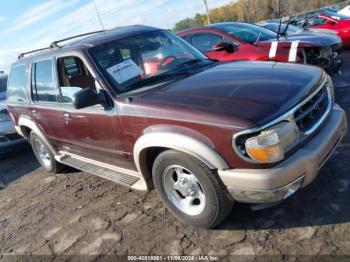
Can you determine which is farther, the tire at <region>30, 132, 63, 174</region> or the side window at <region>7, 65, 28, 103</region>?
the tire at <region>30, 132, 63, 174</region>

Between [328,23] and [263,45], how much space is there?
18.4ft

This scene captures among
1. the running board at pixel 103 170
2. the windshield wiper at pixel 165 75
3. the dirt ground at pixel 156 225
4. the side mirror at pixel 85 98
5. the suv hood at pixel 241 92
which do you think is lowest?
the dirt ground at pixel 156 225

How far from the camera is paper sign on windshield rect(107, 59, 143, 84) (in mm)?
3733

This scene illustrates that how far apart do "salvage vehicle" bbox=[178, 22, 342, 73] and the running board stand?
2.62 metres

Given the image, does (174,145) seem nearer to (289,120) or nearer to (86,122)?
(289,120)

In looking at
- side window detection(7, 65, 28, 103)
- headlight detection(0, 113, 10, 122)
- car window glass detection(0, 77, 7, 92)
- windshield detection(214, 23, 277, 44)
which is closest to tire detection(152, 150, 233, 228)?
side window detection(7, 65, 28, 103)

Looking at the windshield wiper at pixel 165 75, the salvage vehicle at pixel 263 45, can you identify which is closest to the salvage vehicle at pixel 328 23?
the salvage vehicle at pixel 263 45

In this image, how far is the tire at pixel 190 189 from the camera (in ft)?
9.78

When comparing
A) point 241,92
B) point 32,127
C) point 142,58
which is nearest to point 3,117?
point 32,127

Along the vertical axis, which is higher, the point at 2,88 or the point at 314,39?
the point at 2,88

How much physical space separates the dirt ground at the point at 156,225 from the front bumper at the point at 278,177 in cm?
48

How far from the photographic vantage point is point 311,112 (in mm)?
3156

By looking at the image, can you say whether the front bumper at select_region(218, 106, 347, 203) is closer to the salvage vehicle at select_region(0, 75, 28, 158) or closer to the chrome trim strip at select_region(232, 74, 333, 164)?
the chrome trim strip at select_region(232, 74, 333, 164)

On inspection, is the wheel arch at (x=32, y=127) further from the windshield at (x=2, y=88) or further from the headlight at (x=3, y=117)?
the windshield at (x=2, y=88)
